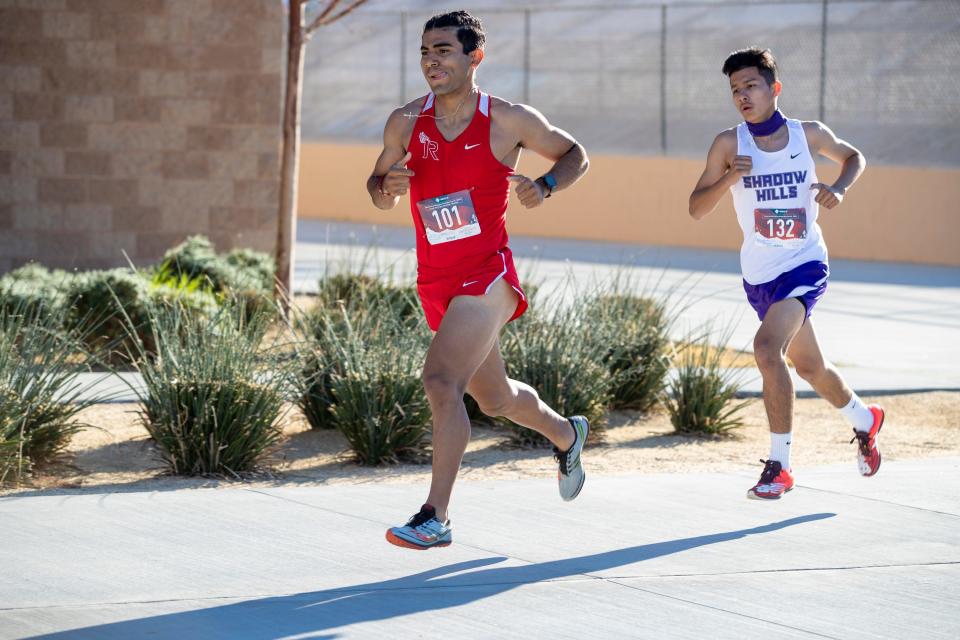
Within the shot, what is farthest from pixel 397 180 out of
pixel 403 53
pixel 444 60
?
pixel 403 53

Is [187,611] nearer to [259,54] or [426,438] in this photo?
[426,438]

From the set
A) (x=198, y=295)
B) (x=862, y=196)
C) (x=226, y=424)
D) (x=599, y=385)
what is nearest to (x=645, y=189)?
(x=862, y=196)

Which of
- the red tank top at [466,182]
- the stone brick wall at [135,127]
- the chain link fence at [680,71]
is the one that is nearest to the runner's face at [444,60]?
the red tank top at [466,182]

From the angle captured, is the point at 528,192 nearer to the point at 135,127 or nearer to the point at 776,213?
the point at 776,213

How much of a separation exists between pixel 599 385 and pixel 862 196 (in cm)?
1339

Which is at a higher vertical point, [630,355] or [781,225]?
[781,225]

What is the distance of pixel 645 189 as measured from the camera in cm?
2320

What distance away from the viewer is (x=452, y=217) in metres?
5.68

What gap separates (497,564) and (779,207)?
87.5 inches

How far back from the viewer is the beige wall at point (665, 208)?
66.5ft

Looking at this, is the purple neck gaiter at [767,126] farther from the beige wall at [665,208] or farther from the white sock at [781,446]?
the beige wall at [665,208]

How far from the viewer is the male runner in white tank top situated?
6.57 meters

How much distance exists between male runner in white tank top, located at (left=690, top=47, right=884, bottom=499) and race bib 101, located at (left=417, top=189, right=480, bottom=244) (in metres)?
1.48

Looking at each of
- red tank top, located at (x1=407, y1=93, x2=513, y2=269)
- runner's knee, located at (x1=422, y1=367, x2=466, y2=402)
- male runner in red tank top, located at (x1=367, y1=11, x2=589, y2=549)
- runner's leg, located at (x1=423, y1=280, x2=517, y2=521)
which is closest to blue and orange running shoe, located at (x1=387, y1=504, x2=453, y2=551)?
runner's leg, located at (x1=423, y1=280, x2=517, y2=521)
